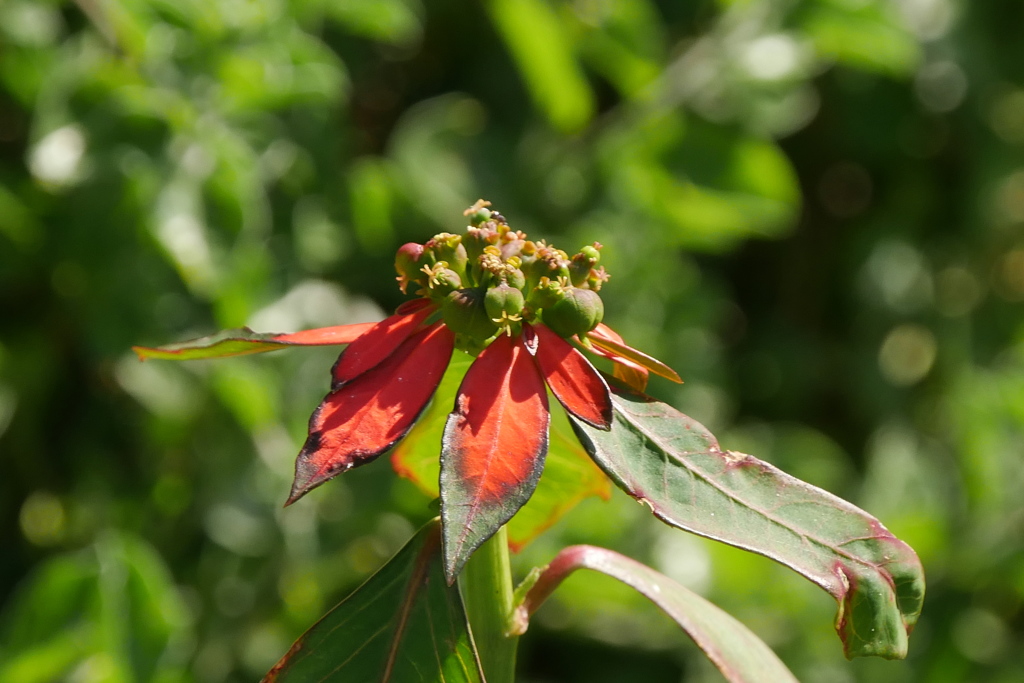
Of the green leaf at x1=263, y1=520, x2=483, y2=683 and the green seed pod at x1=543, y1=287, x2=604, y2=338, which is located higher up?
the green seed pod at x1=543, y1=287, x2=604, y2=338

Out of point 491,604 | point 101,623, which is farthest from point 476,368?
point 101,623

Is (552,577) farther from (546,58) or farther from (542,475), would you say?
(546,58)

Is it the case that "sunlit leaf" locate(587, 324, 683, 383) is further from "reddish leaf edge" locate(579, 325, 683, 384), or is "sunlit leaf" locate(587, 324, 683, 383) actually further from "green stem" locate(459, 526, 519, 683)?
"green stem" locate(459, 526, 519, 683)

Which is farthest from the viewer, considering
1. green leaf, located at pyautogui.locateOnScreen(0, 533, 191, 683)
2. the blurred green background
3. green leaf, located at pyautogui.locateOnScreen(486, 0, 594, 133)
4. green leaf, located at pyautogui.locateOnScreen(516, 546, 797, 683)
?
green leaf, located at pyautogui.locateOnScreen(486, 0, 594, 133)

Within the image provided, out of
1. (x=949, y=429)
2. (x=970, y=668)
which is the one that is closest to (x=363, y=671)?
(x=970, y=668)

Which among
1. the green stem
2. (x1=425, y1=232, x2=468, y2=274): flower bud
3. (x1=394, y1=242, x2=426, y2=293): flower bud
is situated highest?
(x1=425, y1=232, x2=468, y2=274): flower bud

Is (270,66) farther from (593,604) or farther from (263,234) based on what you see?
(593,604)

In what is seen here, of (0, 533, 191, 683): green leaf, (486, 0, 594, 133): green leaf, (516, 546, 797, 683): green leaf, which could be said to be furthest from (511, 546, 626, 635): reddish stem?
(486, 0, 594, 133): green leaf
